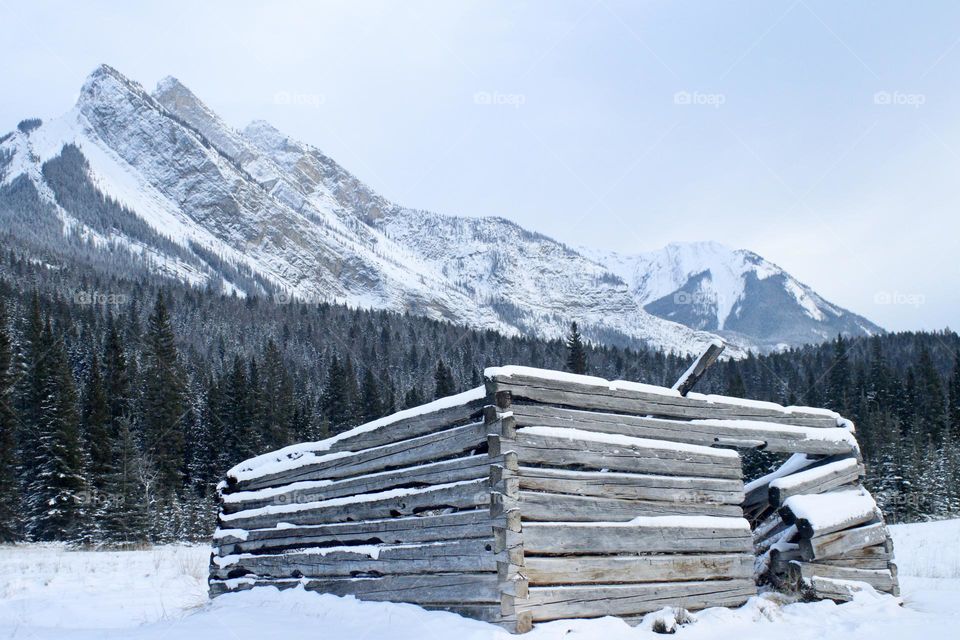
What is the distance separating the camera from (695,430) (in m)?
9.03

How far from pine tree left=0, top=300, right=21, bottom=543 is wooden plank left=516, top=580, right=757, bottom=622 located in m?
37.3

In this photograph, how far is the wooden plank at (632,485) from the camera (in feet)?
24.3

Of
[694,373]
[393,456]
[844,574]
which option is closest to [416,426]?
[393,456]

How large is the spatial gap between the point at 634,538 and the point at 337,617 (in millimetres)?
3358

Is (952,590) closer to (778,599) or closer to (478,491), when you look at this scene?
(778,599)

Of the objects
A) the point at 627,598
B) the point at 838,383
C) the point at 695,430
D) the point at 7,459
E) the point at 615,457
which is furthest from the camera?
the point at 838,383

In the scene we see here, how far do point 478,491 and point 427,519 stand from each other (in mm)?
936

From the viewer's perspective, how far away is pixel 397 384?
3910 inches

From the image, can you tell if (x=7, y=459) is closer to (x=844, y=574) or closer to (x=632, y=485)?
(x=632, y=485)

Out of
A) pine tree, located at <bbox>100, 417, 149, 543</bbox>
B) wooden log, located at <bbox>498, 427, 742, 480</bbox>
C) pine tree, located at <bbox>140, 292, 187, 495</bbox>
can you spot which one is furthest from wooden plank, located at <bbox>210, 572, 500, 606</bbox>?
pine tree, located at <bbox>140, 292, 187, 495</bbox>

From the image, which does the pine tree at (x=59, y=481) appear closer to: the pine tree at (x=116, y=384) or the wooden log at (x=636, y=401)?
the pine tree at (x=116, y=384)

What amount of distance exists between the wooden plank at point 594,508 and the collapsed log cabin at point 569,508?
0.06 ft

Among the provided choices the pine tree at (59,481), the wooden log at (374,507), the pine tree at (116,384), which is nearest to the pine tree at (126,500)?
the pine tree at (59,481)

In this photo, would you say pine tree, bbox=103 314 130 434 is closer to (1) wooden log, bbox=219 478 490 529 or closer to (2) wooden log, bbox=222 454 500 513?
(2) wooden log, bbox=222 454 500 513
